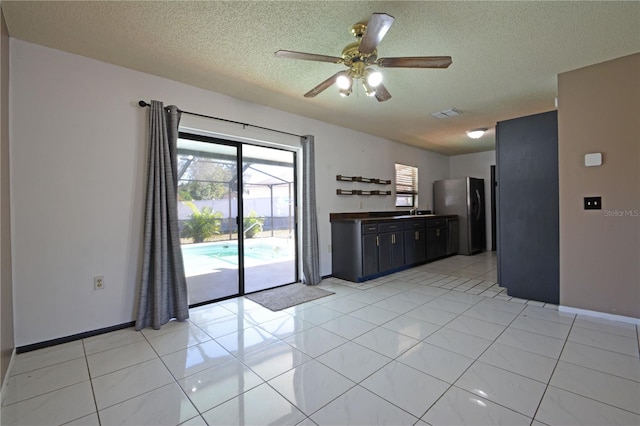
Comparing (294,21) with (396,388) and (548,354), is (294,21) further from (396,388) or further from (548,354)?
(548,354)

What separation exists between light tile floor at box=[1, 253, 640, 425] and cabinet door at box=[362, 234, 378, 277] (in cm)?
118

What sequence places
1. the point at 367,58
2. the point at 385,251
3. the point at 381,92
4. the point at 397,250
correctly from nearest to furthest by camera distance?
the point at 367,58, the point at 381,92, the point at 385,251, the point at 397,250

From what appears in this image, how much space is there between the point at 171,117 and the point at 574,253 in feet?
13.8

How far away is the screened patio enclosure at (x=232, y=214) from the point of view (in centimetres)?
328

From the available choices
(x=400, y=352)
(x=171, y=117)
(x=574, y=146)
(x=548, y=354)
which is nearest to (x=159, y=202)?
(x=171, y=117)

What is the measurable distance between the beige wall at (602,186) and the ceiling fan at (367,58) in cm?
176

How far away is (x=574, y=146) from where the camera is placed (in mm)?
2818

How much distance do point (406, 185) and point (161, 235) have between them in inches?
196

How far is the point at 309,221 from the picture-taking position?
13.4 ft

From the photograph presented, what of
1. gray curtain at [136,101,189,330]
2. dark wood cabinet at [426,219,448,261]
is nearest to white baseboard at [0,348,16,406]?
gray curtain at [136,101,189,330]

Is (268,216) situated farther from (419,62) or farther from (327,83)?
(419,62)

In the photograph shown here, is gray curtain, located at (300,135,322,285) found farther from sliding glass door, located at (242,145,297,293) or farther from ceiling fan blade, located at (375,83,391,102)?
ceiling fan blade, located at (375,83,391,102)

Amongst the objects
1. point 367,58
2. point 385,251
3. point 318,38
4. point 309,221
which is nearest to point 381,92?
point 367,58

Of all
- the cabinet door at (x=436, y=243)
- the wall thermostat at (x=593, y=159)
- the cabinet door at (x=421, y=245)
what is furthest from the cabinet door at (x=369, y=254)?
the wall thermostat at (x=593, y=159)
